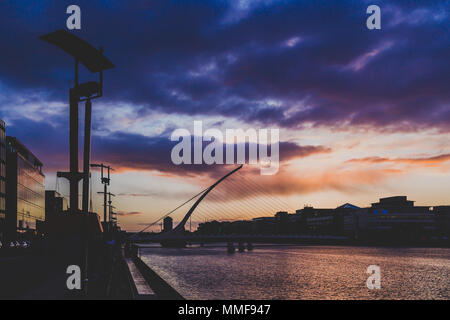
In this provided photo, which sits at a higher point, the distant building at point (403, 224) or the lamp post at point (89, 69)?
the lamp post at point (89, 69)

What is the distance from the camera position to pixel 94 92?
1182 cm

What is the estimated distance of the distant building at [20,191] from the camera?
118m

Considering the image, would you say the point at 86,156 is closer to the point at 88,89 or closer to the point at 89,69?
the point at 88,89

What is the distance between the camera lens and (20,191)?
123 meters

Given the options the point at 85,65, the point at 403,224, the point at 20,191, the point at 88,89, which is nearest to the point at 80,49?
the point at 85,65

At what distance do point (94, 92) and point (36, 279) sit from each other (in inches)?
655

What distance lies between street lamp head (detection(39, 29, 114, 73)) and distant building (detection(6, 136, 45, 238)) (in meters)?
116

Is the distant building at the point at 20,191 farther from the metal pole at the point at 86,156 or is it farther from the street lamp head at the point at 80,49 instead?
the metal pole at the point at 86,156

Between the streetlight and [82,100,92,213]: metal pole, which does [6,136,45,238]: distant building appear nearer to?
the streetlight

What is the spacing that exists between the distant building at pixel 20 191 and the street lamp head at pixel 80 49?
11648cm

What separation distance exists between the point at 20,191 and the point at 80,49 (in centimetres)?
12393

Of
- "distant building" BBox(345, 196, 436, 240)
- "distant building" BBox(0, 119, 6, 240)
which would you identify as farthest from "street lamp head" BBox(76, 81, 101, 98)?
"distant building" BBox(345, 196, 436, 240)

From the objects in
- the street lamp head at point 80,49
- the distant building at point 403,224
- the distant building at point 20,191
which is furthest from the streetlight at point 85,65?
the distant building at point 403,224

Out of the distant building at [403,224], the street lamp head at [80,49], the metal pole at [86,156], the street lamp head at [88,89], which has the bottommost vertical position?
the distant building at [403,224]
